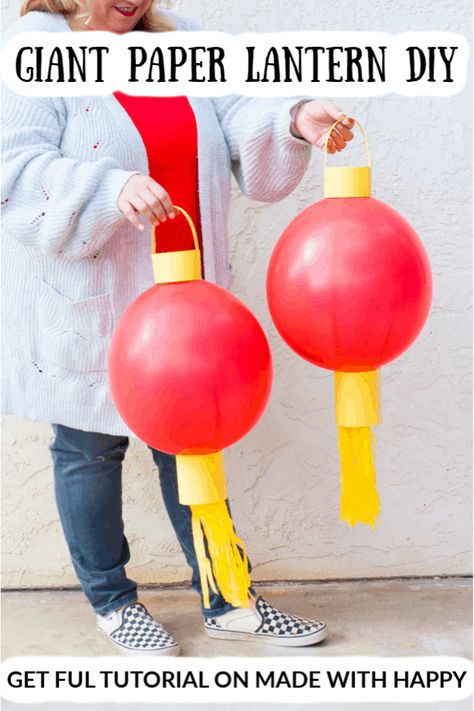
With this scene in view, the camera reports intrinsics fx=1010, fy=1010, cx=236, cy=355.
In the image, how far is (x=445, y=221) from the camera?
219 cm

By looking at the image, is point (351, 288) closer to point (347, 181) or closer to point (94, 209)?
point (347, 181)

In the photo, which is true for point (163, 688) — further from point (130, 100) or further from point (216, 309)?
point (130, 100)

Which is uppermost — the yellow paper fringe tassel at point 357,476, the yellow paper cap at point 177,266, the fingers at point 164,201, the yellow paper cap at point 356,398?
the fingers at point 164,201

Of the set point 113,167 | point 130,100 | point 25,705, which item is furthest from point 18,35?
point 25,705

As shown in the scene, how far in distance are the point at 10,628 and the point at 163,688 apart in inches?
16.9

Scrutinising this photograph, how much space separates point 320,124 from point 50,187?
426 mm

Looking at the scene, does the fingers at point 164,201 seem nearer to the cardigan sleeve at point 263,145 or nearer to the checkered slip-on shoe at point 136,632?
the cardigan sleeve at point 263,145

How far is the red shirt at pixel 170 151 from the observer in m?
1.72

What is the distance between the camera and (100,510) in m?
1.95

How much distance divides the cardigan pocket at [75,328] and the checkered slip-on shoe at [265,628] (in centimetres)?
60

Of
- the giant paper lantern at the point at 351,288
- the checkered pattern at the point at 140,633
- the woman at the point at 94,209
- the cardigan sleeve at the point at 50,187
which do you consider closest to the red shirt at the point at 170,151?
the woman at the point at 94,209

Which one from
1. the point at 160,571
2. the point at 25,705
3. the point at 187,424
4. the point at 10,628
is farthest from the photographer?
the point at 160,571

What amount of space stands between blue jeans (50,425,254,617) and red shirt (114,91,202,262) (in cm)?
41

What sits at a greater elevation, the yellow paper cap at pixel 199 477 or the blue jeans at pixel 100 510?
the yellow paper cap at pixel 199 477
